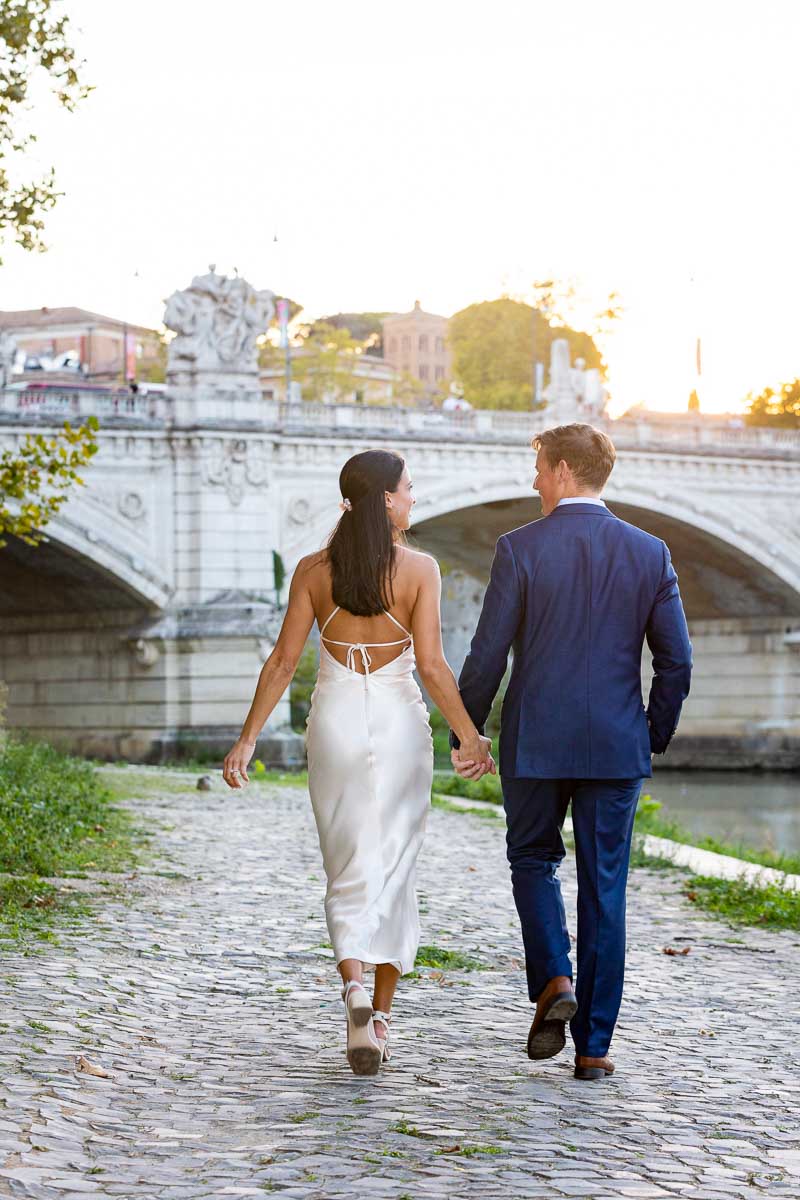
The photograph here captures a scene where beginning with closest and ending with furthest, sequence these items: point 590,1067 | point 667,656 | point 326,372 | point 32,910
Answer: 1. point 590,1067
2. point 667,656
3. point 32,910
4. point 326,372

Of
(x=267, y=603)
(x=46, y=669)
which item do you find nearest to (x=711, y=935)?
(x=267, y=603)

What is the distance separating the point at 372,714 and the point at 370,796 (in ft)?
0.76

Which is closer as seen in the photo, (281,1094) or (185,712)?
(281,1094)

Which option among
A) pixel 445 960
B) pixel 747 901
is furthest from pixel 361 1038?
pixel 747 901

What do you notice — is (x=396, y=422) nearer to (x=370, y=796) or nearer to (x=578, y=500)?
(x=578, y=500)

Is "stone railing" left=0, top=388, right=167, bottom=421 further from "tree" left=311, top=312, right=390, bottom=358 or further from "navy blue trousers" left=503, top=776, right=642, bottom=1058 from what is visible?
"tree" left=311, top=312, right=390, bottom=358

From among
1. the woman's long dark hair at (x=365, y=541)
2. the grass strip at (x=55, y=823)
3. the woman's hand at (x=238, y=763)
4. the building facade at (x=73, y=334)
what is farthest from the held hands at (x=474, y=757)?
the building facade at (x=73, y=334)

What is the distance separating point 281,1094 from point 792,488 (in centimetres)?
3657

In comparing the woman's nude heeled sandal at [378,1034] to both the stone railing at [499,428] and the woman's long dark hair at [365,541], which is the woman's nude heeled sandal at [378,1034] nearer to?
the woman's long dark hair at [365,541]

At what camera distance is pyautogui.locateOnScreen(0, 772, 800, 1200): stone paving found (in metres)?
3.78

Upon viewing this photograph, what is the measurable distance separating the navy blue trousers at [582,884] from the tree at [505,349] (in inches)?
2054

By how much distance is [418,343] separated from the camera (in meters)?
105

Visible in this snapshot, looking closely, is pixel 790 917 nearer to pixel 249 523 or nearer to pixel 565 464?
pixel 565 464

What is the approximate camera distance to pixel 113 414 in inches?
1191
